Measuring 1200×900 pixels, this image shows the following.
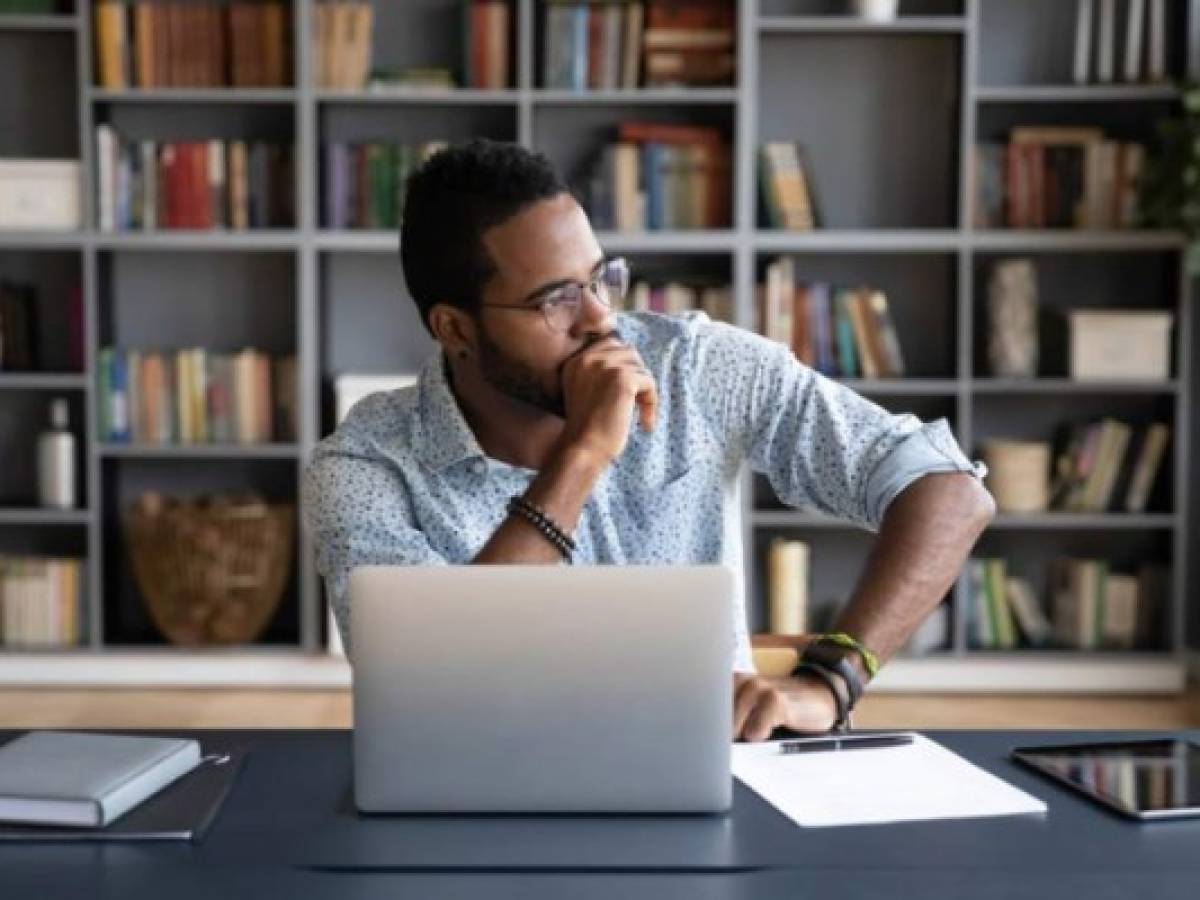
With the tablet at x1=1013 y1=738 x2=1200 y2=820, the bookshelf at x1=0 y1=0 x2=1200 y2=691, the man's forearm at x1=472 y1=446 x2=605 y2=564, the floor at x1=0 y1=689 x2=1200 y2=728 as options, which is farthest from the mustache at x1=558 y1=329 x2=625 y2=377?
the bookshelf at x1=0 y1=0 x2=1200 y2=691

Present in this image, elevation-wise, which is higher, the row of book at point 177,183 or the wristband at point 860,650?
the row of book at point 177,183

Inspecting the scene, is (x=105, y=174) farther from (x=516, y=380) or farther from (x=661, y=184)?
(x=516, y=380)

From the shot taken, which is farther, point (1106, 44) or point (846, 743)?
point (1106, 44)

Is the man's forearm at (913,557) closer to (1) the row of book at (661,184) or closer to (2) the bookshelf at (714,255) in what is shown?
(2) the bookshelf at (714,255)

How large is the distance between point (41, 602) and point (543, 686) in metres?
3.67

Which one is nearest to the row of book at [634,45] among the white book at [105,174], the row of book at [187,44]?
the row of book at [187,44]

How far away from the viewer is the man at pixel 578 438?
186 cm

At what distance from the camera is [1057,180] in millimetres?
4641

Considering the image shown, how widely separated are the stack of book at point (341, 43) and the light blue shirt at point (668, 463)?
268cm

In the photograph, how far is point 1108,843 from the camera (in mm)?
1260

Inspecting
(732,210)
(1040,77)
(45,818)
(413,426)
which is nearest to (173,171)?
(732,210)

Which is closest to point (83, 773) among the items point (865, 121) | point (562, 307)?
point (562, 307)

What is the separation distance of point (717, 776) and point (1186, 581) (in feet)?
12.7

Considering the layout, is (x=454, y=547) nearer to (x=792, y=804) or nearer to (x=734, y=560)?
(x=734, y=560)
